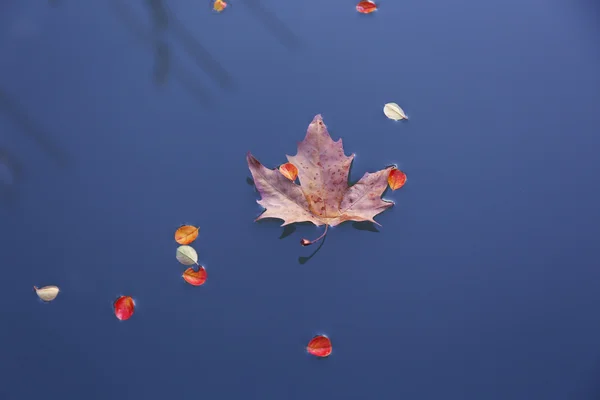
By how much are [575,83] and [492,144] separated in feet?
0.97

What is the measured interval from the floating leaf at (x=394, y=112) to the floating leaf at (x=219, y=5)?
0.55m

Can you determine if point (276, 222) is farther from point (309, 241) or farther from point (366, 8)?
point (366, 8)

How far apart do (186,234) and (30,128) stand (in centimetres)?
52

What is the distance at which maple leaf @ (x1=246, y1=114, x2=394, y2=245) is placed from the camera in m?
1.22

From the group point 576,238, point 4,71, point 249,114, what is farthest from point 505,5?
point 4,71

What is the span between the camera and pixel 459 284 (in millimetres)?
1241

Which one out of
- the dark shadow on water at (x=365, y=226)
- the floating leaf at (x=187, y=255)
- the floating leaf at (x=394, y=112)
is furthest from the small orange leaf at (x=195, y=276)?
the floating leaf at (x=394, y=112)

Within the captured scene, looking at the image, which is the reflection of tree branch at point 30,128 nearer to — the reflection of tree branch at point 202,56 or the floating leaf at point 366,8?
the reflection of tree branch at point 202,56

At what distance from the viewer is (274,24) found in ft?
4.70

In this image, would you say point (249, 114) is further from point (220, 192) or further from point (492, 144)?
point (492, 144)

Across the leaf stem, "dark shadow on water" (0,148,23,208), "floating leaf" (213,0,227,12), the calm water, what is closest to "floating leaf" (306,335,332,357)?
the calm water

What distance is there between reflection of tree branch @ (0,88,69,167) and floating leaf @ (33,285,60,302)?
32 cm

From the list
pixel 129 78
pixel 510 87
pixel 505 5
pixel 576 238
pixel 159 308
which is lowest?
pixel 159 308

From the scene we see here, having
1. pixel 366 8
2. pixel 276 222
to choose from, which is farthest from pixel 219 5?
pixel 276 222
